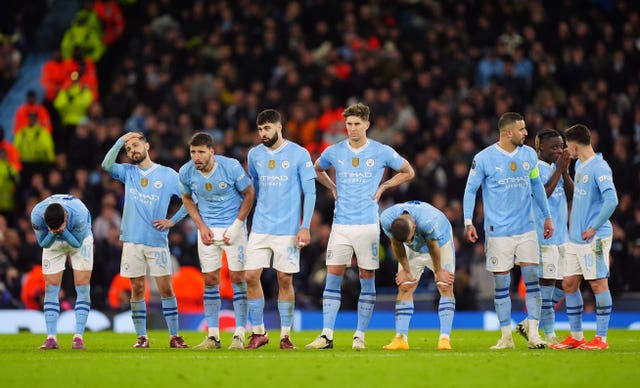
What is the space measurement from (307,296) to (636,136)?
7.06m

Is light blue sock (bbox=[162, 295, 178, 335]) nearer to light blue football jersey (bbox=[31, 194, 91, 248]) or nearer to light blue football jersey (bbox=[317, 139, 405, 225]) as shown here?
light blue football jersey (bbox=[31, 194, 91, 248])

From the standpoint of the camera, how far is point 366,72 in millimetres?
26406

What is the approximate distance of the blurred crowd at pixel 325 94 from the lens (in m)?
23.2

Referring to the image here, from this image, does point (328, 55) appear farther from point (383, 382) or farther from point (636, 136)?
point (383, 382)

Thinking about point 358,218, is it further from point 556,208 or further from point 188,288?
point 188,288

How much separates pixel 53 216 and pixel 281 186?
9.05ft

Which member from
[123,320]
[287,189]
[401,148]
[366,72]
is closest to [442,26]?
[366,72]

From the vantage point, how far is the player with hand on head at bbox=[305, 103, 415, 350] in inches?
584

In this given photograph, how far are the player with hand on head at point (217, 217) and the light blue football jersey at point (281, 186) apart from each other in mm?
224

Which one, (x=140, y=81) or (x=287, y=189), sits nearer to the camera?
(x=287, y=189)

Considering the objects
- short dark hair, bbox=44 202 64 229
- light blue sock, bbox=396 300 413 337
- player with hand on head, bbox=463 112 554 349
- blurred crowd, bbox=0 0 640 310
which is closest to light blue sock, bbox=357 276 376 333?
light blue sock, bbox=396 300 413 337

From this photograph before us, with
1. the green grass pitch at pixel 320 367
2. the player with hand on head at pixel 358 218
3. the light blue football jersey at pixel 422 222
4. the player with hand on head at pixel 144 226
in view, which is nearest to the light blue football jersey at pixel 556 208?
→ the green grass pitch at pixel 320 367

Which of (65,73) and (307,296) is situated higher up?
(65,73)

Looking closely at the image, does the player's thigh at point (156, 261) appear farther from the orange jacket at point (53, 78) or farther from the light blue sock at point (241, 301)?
the orange jacket at point (53, 78)
